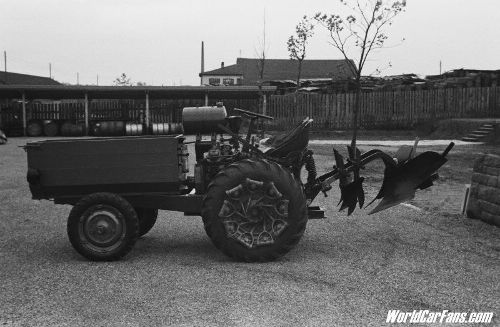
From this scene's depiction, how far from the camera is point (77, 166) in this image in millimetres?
5996

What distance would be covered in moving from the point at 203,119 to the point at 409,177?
2412mm

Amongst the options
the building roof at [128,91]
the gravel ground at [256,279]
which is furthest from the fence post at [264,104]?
the gravel ground at [256,279]

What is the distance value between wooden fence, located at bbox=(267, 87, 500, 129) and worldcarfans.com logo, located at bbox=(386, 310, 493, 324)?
26560 millimetres

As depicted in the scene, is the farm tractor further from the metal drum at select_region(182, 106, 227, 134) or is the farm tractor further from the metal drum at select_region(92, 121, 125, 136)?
the metal drum at select_region(92, 121, 125, 136)

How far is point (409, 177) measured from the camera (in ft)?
21.6

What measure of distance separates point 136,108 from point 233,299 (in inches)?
1325

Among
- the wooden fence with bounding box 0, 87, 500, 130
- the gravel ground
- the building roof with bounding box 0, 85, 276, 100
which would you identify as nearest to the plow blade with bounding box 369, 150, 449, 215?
the gravel ground

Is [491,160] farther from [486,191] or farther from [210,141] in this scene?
[210,141]

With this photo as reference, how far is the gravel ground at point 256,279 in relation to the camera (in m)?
4.38

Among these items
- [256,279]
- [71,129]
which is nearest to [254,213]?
[256,279]

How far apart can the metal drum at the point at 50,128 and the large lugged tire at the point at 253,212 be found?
30557mm

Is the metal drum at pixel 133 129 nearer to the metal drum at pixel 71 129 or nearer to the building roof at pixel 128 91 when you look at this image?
the building roof at pixel 128 91


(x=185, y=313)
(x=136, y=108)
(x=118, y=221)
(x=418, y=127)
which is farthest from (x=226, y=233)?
(x=136, y=108)

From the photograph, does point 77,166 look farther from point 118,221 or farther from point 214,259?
point 214,259
